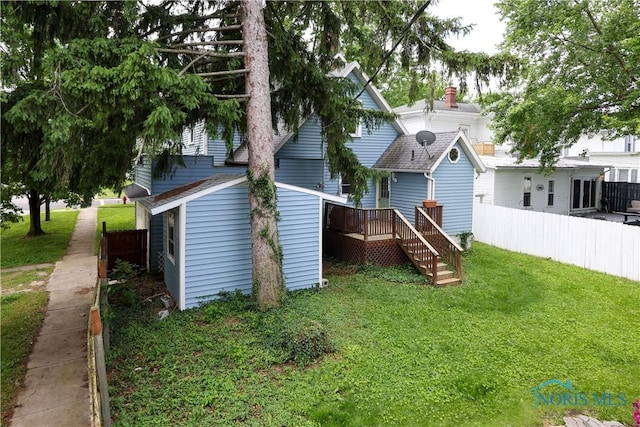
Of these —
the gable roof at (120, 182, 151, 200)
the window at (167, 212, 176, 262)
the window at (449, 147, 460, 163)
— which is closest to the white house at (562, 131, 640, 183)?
the window at (449, 147, 460, 163)

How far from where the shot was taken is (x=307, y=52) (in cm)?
1016

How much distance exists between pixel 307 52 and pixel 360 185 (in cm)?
362

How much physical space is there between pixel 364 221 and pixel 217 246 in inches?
186

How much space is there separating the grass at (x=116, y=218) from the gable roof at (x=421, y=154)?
1311cm

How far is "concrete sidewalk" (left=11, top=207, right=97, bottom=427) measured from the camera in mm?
5359

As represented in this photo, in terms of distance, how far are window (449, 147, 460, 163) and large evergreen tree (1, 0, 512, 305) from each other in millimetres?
4451

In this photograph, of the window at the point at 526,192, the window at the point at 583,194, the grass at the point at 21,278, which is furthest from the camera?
the window at the point at 583,194

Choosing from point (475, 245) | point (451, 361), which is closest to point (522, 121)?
point (475, 245)

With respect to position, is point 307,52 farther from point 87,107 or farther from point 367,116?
point 87,107

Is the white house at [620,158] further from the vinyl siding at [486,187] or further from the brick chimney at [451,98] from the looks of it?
the vinyl siding at [486,187]

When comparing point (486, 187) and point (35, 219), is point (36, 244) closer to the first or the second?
point (35, 219)

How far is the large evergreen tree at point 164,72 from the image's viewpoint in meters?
6.21

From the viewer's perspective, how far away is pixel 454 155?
14.5 metres

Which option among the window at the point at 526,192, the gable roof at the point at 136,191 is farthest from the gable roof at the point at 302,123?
the window at the point at 526,192
